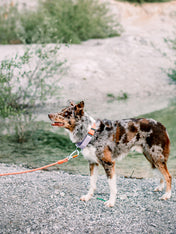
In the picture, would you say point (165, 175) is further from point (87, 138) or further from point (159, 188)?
point (87, 138)

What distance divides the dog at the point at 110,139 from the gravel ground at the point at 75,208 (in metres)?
0.28

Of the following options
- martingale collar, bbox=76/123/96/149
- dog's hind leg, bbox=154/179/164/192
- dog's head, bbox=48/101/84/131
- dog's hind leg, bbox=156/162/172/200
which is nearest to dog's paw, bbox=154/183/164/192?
dog's hind leg, bbox=154/179/164/192

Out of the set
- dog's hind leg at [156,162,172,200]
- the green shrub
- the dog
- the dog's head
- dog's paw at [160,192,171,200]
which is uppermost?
the green shrub

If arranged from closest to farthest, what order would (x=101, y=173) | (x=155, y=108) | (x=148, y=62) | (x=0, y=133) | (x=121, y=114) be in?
(x=101, y=173) < (x=0, y=133) < (x=121, y=114) < (x=155, y=108) < (x=148, y=62)

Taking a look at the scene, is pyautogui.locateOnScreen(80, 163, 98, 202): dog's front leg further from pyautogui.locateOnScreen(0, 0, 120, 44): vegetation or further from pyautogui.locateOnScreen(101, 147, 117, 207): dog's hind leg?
pyautogui.locateOnScreen(0, 0, 120, 44): vegetation

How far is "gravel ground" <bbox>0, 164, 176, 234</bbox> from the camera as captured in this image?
444 cm

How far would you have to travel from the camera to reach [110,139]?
199 inches

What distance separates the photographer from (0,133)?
9828mm

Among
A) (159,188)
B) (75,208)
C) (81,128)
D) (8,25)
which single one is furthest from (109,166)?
(8,25)

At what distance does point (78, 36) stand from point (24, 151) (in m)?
11.6

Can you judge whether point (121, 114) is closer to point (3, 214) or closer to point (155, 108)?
point (155, 108)

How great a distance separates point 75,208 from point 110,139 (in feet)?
3.73

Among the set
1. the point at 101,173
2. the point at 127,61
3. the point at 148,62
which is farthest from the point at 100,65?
the point at 101,173

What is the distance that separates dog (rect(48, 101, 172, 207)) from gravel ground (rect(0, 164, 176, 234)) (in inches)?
10.8
